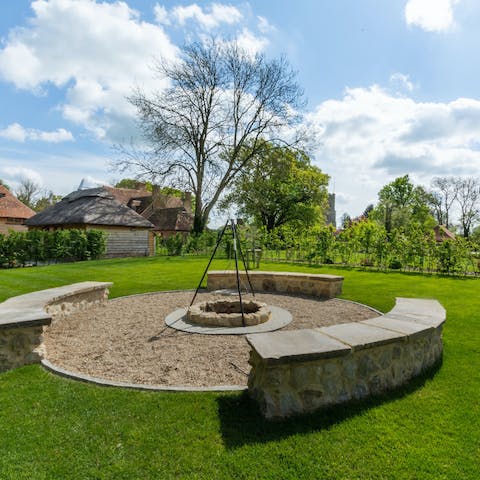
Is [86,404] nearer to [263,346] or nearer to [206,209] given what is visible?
[263,346]

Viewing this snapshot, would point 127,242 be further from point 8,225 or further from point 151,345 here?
point 151,345

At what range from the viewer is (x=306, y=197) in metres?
30.7

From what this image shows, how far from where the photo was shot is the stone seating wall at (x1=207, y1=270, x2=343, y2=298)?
7.94m

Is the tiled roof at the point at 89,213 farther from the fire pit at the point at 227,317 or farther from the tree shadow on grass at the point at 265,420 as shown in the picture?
the tree shadow on grass at the point at 265,420

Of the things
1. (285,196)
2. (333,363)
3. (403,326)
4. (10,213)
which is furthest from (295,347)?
(10,213)

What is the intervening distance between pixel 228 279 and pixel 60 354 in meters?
5.17

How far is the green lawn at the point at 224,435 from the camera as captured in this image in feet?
7.19

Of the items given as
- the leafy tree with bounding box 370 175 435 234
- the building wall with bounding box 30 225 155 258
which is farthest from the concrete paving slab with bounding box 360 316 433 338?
the leafy tree with bounding box 370 175 435 234

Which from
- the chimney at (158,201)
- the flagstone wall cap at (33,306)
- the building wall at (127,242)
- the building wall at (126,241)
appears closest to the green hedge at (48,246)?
the building wall at (126,241)

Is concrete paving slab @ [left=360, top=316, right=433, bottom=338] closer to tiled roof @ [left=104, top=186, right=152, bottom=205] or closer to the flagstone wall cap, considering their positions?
the flagstone wall cap

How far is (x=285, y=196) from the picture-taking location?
30.2 m

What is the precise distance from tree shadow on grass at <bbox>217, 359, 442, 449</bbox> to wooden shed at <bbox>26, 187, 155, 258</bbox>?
1912 cm

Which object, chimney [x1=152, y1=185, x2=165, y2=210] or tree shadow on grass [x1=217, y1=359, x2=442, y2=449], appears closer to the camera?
tree shadow on grass [x1=217, y1=359, x2=442, y2=449]

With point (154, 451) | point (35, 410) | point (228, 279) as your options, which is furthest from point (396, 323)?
point (228, 279)
